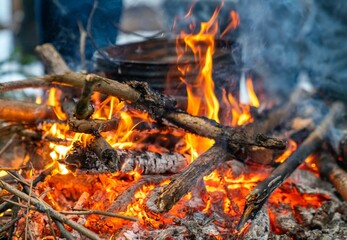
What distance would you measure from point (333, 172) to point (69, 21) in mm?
2956

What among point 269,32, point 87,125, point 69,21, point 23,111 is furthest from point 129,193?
point 269,32

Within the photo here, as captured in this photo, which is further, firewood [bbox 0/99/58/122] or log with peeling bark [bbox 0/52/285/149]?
firewood [bbox 0/99/58/122]

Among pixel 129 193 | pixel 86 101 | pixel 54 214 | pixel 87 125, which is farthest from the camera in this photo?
pixel 129 193

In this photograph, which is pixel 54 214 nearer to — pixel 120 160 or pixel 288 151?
pixel 120 160

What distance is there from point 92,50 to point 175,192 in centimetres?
251

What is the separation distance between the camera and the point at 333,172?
3.42m

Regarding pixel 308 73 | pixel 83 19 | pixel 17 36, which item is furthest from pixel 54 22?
pixel 17 36

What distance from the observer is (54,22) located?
4.63 metres

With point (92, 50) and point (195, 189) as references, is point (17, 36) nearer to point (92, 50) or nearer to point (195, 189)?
point (92, 50)

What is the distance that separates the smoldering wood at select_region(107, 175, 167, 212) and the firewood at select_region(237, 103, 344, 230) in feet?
1.88

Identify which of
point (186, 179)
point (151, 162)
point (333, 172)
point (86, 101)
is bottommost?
point (333, 172)

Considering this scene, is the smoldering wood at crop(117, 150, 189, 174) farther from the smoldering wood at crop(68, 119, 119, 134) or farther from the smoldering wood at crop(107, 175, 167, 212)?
the smoldering wood at crop(68, 119, 119, 134)

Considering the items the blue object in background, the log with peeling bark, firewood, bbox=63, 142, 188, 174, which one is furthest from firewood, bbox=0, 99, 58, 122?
the blue object in background

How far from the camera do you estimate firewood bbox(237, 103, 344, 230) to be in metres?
2.59
